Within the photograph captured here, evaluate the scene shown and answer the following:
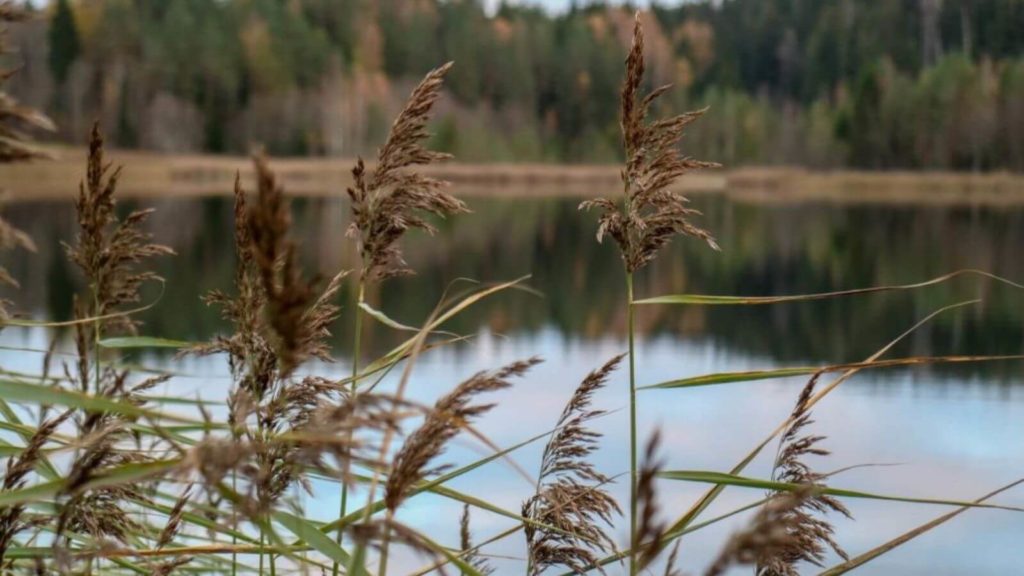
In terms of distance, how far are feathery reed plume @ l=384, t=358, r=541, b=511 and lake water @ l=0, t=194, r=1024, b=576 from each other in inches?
9.5

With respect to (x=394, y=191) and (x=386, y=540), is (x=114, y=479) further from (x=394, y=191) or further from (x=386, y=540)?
(x=394, y=191)

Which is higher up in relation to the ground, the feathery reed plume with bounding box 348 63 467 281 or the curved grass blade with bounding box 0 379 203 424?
the feathery reed plume with bounding box 348 63 467 281

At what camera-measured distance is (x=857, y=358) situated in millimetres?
16203

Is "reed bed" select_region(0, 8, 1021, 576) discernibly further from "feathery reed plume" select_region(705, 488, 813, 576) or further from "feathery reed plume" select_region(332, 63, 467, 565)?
"feathery reed plume" select_region(705, 488, 813, 576)

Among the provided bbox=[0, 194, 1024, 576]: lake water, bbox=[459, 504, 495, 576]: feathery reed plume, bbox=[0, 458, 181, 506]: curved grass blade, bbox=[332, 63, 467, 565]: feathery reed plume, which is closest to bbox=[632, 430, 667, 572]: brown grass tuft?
bbox=[0, 458, 181, 506]: curved grass blade

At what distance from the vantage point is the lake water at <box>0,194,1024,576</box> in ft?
26.5

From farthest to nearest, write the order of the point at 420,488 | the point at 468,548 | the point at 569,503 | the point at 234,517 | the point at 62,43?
the point at 62,43, the point at 468,548, the point at 569,503, the point at 420,488, the point at 234,517

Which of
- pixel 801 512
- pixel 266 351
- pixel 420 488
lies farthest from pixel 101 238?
pixel 801 512

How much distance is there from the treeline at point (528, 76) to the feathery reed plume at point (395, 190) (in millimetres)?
61603

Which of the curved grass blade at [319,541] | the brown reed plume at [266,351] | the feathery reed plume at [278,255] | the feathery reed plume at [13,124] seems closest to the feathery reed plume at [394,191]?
the brown reed plume at [266,351]

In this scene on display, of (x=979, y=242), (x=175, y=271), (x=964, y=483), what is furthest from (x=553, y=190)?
(x=964, y=483)

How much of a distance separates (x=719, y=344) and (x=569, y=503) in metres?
15.9

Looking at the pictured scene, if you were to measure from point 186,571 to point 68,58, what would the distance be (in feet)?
249

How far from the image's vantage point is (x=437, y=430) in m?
1.20
